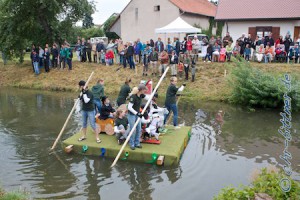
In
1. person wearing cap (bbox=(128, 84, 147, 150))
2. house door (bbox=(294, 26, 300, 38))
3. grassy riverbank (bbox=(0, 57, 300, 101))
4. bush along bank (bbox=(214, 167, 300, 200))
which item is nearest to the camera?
bush along bank (bbox=(214, 167, 300, 200))

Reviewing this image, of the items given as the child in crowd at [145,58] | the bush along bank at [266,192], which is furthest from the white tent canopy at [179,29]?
the bush along bank at [266,192]

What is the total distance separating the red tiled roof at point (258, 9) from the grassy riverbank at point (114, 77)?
19.7 feet

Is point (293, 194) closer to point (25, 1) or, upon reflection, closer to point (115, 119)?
point (115, 119)

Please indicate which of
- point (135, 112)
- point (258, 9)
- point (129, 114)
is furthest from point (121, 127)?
point (258, 9)

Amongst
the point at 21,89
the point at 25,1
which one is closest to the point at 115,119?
the point at 21,89

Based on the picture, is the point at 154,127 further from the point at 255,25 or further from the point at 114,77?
the point at 255,25

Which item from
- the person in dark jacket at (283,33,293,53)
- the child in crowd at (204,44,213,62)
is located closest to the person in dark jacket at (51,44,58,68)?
the child in crowd at (204,44,213,62)

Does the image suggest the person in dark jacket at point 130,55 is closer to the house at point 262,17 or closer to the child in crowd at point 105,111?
the house at point 262,17

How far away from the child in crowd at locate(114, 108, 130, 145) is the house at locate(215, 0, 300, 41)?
1827cm

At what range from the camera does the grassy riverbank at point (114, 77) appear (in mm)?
19297

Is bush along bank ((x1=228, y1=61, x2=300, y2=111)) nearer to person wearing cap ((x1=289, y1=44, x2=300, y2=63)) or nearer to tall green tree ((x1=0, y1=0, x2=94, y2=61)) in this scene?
person wearing cap ((x1=289, y1=44, x2=300, y2=63))

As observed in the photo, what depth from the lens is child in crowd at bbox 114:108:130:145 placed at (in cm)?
1016

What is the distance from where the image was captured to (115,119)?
10562mm

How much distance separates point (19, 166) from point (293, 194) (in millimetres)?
7375
